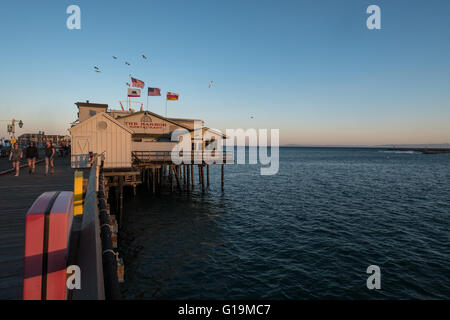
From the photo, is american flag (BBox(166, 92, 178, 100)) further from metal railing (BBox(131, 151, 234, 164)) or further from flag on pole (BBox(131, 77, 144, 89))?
metal railing (BBox(131, 151, 234, 164))

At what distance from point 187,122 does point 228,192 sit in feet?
39.5

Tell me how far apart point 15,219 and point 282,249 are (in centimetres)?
1215

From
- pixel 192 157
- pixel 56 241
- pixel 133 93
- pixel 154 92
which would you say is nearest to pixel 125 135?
pixel 192 157

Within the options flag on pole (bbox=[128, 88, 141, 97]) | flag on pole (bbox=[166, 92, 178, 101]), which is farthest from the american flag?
flag on pole (bbox=[128, 88, 141, 97])

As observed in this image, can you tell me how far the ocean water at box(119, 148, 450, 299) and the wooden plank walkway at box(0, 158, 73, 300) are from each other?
4.94 m

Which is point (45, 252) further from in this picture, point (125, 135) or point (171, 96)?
point (171, 96)

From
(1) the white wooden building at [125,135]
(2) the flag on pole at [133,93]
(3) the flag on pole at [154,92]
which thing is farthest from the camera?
(2) the flag on pole at [133,93]

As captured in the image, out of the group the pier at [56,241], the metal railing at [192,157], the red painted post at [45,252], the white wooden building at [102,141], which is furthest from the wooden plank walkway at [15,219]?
the metal railing at [192,157]

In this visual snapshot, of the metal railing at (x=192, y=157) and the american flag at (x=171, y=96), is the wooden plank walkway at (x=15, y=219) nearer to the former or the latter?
the metal railing at (x=192, y=157)

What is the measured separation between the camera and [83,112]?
2925 cm

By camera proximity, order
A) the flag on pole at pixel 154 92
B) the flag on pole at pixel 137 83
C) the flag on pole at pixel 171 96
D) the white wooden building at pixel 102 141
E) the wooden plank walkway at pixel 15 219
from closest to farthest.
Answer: the wooden plank walkway at pixel 15 219 < the white wooden building at pixel 102 141 < the flag on pole at pixel 137 83 < the flag on pole at pixel 154 92 < the flag on pole at pixel 171 96

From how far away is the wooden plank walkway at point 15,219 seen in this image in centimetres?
411

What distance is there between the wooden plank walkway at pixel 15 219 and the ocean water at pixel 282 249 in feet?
16.2

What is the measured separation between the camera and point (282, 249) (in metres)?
13.8
